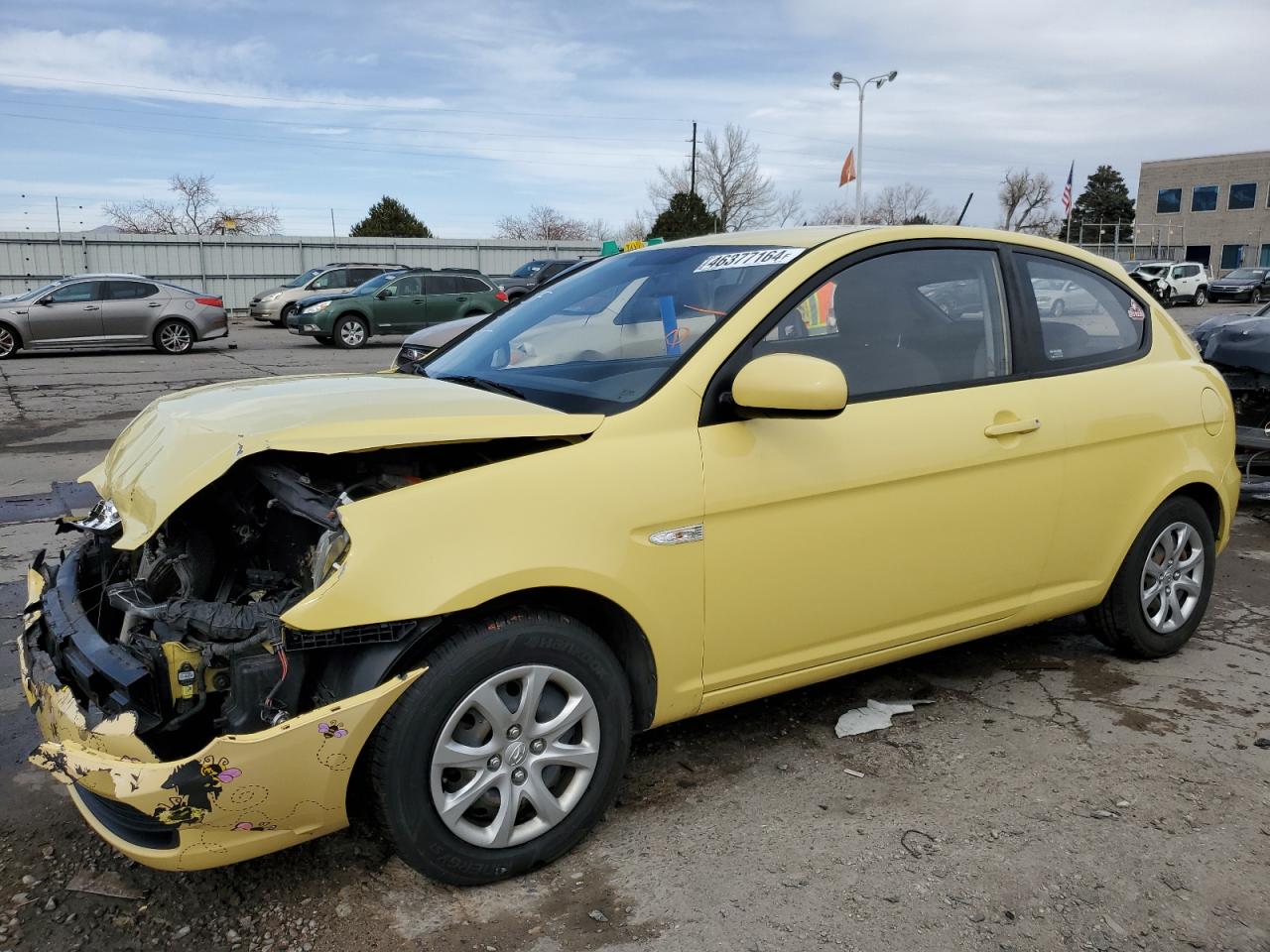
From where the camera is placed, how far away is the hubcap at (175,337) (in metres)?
19.9

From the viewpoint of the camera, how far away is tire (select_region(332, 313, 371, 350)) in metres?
21.7

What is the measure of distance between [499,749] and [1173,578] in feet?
10.0

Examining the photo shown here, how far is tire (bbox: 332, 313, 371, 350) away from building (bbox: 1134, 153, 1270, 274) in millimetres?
57770

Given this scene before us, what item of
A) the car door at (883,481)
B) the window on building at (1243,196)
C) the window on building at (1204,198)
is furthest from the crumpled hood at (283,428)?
the window on building at (1204,198)

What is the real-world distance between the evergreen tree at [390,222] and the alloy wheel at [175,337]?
34.0m

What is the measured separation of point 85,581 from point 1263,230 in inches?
3042

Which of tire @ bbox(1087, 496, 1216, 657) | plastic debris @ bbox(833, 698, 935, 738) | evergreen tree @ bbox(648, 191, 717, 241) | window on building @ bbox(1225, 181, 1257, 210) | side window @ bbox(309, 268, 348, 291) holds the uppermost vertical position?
window on building @ bbox(1225, 181, 1257, 210)

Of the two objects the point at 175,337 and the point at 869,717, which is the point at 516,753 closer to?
the point at 869,717

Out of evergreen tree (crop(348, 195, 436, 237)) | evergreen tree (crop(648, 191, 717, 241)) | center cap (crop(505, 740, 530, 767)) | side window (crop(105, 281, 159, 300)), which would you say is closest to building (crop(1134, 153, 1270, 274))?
evergreen tree (crop(648, 191, 717, 241))

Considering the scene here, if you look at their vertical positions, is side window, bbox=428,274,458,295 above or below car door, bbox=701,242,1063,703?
above

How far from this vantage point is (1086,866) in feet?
9.17

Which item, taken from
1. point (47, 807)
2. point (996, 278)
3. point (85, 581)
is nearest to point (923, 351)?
point (996, 278)

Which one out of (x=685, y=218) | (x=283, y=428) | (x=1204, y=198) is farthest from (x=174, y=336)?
(x=1204, y=198)

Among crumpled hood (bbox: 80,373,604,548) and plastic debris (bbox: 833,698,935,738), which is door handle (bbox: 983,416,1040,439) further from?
crumpled hood (bbox: 80,373,604,548)
